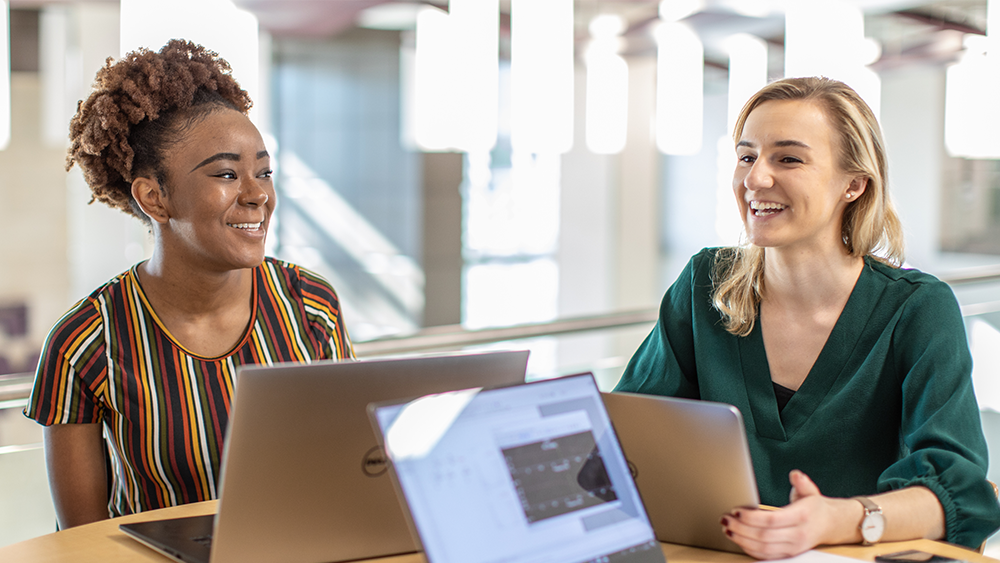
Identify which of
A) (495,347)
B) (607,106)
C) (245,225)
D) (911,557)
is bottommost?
(911,557)

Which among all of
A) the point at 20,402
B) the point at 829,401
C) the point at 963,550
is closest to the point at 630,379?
the point at 829,401

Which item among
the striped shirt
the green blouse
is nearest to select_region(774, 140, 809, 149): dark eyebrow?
the green blouse

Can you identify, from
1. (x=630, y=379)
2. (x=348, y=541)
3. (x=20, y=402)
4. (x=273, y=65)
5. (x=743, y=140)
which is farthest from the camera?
(x=273, y=65)

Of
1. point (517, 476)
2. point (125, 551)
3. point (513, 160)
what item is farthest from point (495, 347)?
point (513, 160)

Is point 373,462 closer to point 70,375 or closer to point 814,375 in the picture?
point 70,375

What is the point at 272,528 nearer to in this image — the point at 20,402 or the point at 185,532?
the point at 185,532

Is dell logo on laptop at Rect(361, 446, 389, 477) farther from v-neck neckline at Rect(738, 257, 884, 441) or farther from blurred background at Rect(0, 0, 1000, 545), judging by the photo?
blurred background at Rect(0, 0, 1000, 545)

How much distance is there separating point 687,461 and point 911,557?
1.07 ft

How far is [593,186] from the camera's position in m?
9.50

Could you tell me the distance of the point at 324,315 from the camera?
1.88m

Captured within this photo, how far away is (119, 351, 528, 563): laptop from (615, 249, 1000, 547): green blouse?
0.63 metres

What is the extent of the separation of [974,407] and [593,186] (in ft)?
26.5

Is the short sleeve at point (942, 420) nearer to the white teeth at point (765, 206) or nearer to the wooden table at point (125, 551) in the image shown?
the wooden table at point (125, 551)

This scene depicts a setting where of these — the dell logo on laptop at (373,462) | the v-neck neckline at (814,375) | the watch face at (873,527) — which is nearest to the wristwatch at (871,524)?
the watch face at (873,527)
